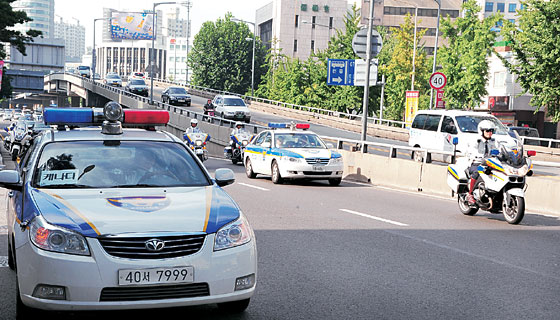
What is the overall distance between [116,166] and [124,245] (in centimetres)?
162

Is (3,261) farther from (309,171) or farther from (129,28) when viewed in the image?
(129,28)

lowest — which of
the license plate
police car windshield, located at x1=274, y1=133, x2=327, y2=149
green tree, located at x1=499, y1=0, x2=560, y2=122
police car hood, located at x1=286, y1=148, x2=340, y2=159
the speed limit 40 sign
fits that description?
police car hood, located at x1=286, y1=148, x2=340, y2=159

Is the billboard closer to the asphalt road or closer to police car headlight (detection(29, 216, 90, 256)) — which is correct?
the asphalt road

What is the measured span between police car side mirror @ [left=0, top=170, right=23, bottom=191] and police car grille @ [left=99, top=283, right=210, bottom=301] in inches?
69.3

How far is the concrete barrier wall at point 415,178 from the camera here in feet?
49.7

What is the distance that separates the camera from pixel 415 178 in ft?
65.1

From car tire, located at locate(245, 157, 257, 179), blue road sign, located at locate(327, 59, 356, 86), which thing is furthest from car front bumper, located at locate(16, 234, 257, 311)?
blue road sign, located at locate(327, 59, 356, 86)

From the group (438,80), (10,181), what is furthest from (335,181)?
(10,181)

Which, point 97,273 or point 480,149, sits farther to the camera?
point 480,149

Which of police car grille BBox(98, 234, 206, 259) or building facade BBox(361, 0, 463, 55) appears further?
building facade BBox(361, 0, 463, 55)

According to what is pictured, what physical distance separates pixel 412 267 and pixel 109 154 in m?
3.49

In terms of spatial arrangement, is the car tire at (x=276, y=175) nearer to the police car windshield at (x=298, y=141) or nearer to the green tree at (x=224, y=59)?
the police car windshield at (x=298, y=141)

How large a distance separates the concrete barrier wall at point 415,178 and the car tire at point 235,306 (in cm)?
1040

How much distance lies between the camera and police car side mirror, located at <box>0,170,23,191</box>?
6.36m
